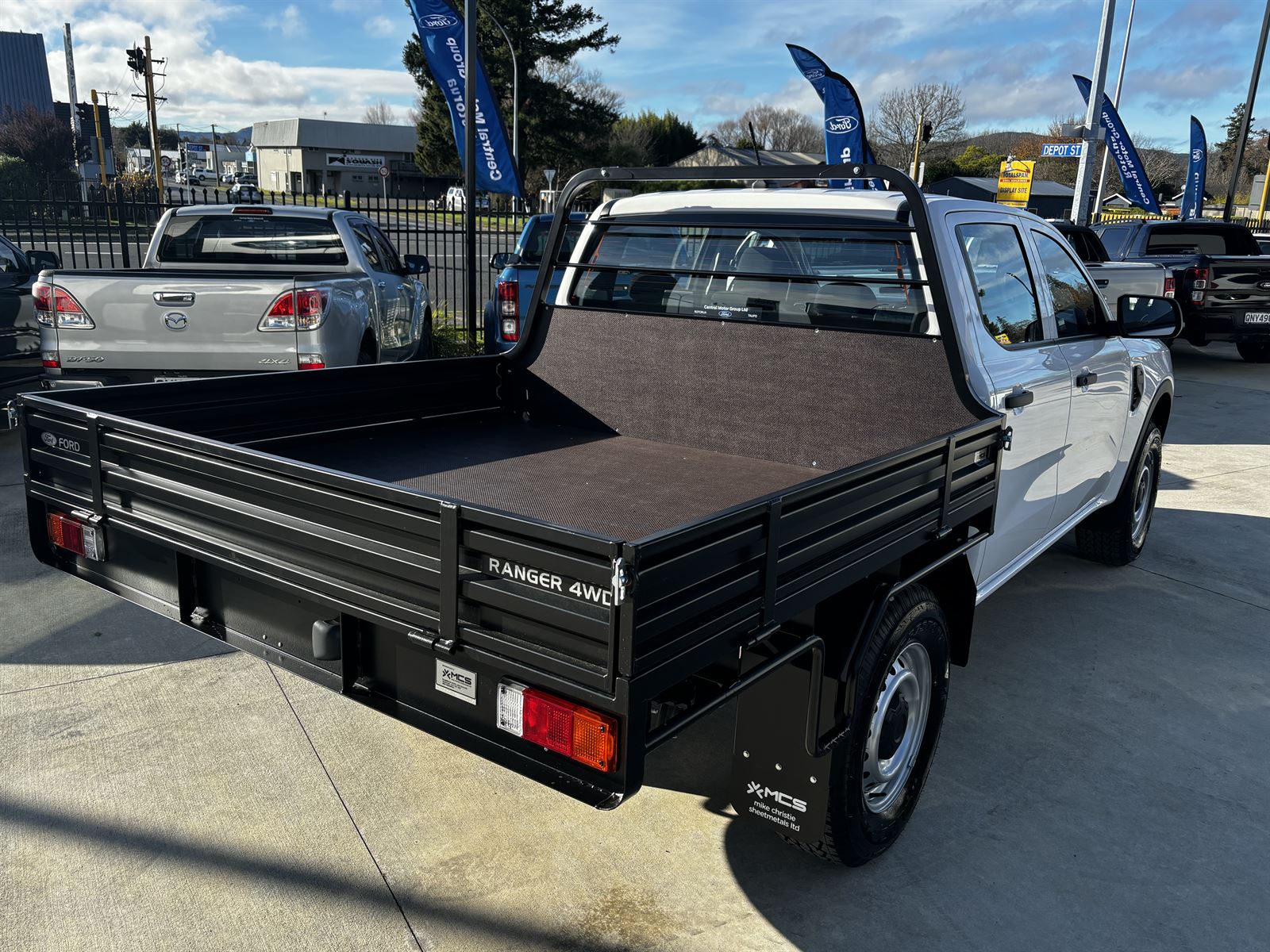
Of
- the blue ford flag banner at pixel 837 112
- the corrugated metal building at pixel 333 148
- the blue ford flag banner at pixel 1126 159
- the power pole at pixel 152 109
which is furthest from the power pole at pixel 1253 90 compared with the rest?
the corrugated metal building at pixel 333 148

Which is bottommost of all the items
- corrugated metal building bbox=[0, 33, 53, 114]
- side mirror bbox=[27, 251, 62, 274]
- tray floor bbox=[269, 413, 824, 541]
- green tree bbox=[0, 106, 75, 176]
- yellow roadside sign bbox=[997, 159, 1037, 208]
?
tray floor bbox=[269, 413, 824, 541]

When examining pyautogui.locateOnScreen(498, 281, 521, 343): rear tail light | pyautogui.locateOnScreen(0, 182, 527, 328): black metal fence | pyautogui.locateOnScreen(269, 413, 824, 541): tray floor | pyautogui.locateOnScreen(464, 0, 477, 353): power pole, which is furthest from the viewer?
pyautogui.locateOnScreen(0, 182, 527, 328): black metal fence

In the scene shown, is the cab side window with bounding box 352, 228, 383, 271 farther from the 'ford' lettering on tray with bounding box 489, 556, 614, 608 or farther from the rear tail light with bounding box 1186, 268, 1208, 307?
the rear tail light with bounding box 1186, 268, 1208, 307

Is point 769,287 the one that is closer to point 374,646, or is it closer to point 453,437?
point 453,437

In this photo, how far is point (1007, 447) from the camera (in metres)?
3.62

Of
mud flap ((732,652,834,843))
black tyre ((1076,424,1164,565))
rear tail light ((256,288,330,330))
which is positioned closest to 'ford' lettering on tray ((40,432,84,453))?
mud flap ((732,652,834,843))

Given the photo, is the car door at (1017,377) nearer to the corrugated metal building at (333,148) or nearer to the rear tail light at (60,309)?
the rear tail light at (60,309)

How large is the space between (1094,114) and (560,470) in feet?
51.2

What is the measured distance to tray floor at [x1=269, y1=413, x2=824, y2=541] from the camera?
3.25 m

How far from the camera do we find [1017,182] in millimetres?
24312

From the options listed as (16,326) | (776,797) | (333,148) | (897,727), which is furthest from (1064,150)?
(333,148)

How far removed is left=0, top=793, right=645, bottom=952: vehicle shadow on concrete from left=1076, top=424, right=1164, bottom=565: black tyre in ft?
13.9

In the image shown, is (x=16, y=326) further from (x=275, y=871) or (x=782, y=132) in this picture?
(x=782, y=132)

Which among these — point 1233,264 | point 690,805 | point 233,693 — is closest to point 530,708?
point 690,805
